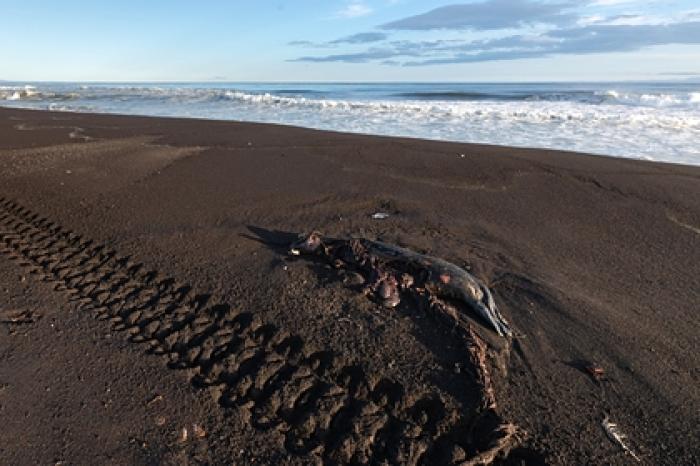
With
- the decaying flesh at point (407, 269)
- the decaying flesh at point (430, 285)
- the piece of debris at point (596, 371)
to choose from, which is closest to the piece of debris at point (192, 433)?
the decaying flesh at point (430, 285)

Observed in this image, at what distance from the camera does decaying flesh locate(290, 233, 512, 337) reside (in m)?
3.75

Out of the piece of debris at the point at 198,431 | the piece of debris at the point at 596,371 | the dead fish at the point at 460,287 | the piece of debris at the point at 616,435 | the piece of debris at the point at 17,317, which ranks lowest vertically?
the piece of debris at the point at 616,435

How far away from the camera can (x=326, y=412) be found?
2842 millimetres

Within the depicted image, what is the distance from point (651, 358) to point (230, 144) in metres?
8.85

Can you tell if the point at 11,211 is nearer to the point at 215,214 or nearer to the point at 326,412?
the point at 215,214

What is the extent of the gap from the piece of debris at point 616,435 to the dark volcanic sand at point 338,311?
0.04m

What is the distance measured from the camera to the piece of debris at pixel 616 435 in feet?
8.62

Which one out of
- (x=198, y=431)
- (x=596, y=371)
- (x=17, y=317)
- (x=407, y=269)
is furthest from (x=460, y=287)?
(x=17, y=317)

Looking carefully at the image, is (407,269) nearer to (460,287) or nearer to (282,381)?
(460,287)

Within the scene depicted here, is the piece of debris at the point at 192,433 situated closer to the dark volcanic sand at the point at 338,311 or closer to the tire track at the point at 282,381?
the dark volcanic sand at the point at 338,311

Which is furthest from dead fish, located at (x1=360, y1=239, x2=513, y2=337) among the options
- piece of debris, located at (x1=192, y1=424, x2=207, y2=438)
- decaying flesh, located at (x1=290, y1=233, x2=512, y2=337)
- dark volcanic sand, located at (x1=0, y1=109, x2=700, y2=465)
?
piece of debris, located at (x1=192, y1=424, x2=207, y2=438)

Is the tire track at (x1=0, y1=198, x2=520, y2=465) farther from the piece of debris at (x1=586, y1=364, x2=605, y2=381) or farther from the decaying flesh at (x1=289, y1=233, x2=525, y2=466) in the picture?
the piece of debris at (x1=586, y1=364, x2=605, y2=381)

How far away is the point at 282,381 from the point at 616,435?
1844 millimetres

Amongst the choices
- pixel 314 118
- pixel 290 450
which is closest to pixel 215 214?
pixel 290 450
